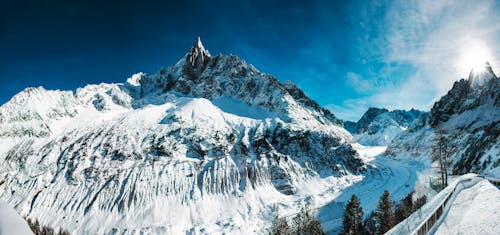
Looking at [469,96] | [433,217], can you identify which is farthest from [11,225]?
[469,96]

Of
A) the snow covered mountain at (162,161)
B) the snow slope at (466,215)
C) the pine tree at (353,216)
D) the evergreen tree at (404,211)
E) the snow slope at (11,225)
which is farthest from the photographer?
the snow covered mountain at (162,161)

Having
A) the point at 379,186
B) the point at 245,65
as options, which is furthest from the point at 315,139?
the point at 245,65

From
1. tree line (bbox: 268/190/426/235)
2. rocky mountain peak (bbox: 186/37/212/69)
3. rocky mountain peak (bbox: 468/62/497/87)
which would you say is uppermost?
rocky mountain peak (bbox: 186/37/212/69)

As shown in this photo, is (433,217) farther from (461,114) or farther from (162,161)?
(461,114)

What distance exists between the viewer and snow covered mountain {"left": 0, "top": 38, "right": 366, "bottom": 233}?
59.9 meters

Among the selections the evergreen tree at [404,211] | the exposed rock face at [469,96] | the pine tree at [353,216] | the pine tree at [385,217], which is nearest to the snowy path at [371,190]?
the pine tree at [353,216]

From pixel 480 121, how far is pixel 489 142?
60.1 meters

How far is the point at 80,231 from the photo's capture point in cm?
5494

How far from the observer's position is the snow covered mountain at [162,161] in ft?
197

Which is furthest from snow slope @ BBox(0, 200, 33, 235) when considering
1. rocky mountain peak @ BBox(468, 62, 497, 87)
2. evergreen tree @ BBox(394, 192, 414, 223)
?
rocky mountain peak @ BBox(468, 62, 497, 87)

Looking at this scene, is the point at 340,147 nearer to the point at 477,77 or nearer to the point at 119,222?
the point at 119,222

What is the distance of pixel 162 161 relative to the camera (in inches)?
2884

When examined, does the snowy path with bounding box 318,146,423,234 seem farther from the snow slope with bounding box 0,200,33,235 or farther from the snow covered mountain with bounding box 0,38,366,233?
the snow slope with bounding box 0,200,33,235

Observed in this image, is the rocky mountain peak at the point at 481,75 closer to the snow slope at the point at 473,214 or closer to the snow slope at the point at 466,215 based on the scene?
the snow slope at the point at 466,215
